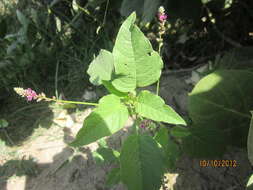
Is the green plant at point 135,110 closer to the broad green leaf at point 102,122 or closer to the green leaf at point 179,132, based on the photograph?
the broad green leaf at point 102,122

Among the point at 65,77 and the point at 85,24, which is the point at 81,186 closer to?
the point at 65,77

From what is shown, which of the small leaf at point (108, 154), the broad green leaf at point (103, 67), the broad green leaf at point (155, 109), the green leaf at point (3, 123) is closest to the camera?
the broad green leaf at point (155, 109)

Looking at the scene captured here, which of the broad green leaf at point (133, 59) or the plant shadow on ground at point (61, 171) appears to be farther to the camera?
the plant shadow on ground at point (61, 171)

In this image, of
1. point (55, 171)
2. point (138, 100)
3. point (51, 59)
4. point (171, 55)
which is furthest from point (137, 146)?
point (51, 59)

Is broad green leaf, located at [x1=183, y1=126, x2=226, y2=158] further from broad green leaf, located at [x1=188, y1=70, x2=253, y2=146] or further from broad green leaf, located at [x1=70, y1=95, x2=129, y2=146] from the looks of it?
broad green leaf, located at [x1=70, y1=95, x2=129, y2=146]

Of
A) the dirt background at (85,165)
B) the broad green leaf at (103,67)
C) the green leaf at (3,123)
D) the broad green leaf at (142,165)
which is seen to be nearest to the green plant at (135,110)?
the broad green leaf at (142,165)

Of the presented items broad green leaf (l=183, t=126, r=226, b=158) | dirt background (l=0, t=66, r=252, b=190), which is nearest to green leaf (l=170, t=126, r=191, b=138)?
broad green leaf (l=183, t=126, r=226, b=158)
